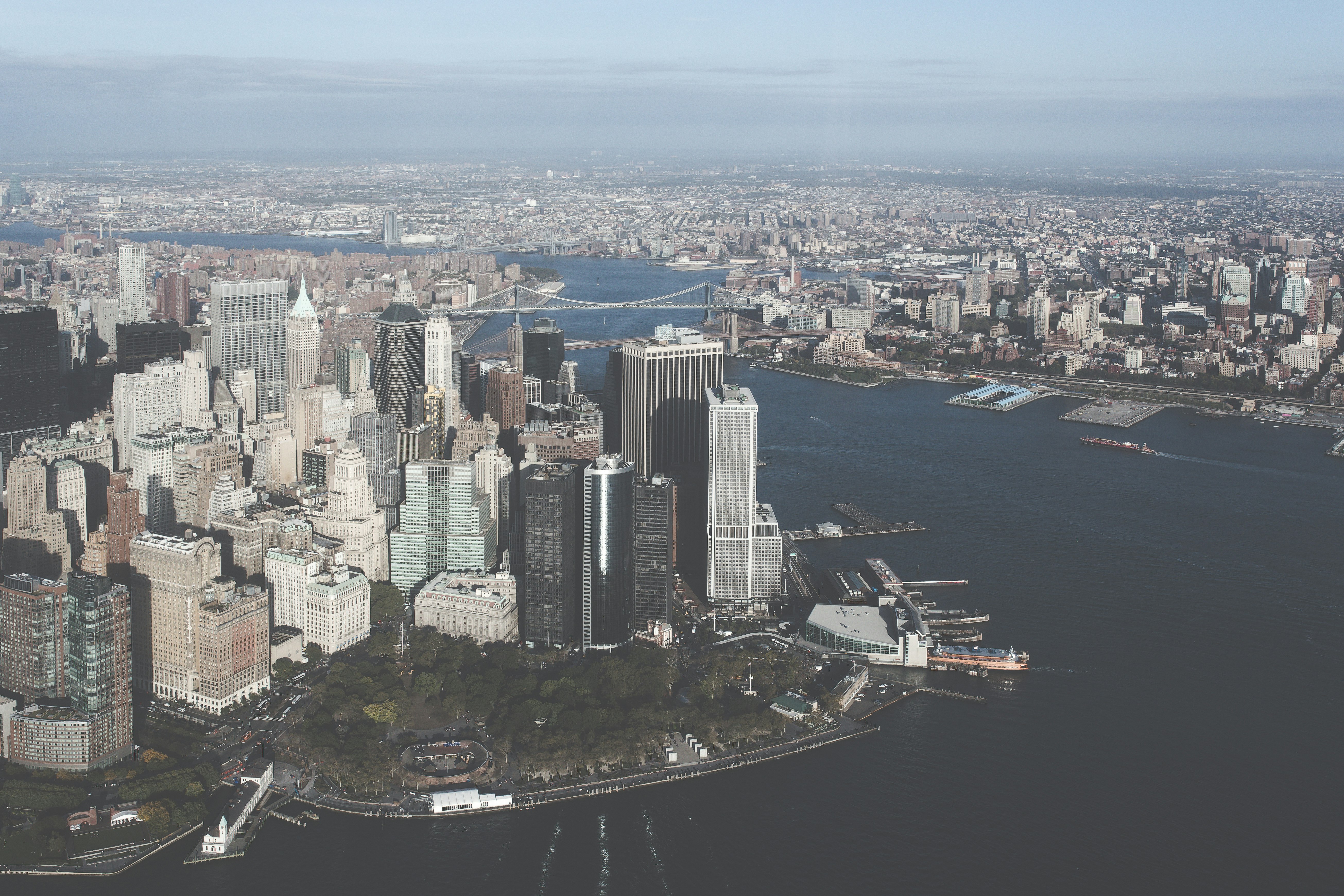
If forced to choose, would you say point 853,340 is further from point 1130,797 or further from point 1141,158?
point 1141,158

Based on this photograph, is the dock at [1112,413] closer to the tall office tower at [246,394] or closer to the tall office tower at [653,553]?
the tall office tower at [653,553]

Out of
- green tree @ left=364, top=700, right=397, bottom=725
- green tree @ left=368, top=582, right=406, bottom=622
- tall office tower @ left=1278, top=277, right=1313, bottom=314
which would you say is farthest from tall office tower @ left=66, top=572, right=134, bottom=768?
tall office tower @ left=1278, top=277, right=1313, bottom=314

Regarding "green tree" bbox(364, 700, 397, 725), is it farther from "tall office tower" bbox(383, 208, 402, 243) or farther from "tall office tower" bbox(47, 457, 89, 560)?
"tall office tower" bbox(383, 208, 402, 243)

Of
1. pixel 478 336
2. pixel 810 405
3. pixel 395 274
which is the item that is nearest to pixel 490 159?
pixel 395 274

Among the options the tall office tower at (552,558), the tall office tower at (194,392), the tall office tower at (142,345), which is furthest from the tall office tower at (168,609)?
the tall office tower at (142,345)

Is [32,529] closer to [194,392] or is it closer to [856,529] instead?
[194,392]

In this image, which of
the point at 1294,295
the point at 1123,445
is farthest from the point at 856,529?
the point at 1294,295
